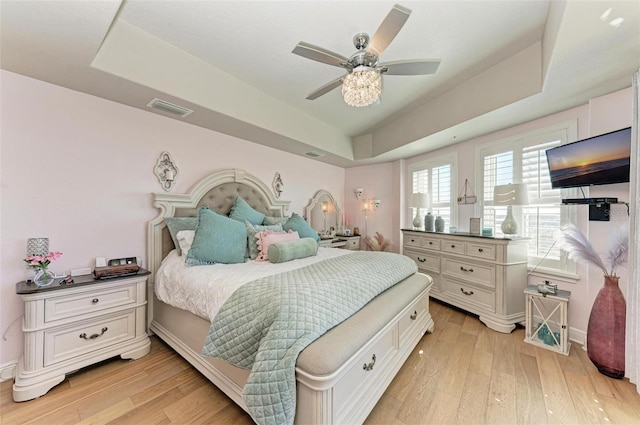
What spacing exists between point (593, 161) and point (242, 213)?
3458mm

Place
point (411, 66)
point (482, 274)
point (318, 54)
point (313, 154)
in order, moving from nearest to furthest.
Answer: point (318, 54)
point (411, 66)
point (482, 274)
point (313, 154)

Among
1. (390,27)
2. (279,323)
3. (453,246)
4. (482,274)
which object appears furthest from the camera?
(453,246)

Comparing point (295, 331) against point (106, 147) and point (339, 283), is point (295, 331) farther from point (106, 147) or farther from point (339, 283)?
point (106, 147)

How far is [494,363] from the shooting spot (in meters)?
2.05

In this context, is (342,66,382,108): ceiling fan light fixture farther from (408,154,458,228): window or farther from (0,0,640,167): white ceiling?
(408,154,458,228): window

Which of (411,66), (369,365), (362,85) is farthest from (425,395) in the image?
(411,66)

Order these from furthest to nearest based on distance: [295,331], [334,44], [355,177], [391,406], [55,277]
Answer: [355,177] < [334,44] < [55,277] < [391,406] < [295,331]

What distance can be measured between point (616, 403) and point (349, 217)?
13.3 feet

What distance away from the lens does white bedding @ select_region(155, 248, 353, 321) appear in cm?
168

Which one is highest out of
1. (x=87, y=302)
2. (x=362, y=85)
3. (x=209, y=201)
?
(x=362, y=85)

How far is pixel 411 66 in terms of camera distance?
1.72 meters

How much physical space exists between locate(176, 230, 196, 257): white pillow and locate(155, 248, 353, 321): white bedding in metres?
0.09

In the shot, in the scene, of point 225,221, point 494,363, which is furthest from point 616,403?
point 225,221

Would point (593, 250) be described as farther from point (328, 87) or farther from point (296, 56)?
point (296, 56)
